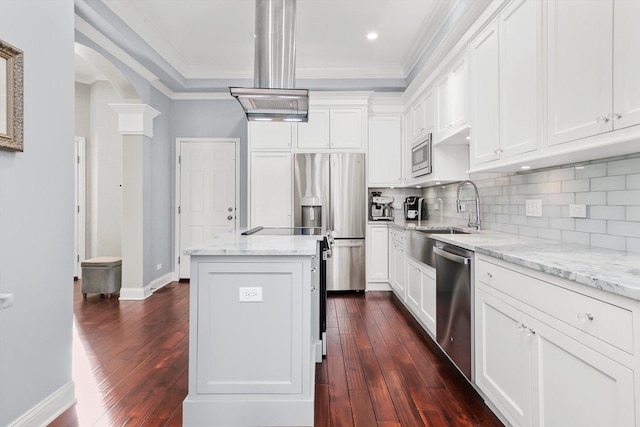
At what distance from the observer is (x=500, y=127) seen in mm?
2311

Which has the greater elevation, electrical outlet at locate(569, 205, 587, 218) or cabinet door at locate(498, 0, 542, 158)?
cabinet door at locate(498, 0, 542, 158)

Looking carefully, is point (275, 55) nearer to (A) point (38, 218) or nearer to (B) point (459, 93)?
(B) point (459, 93)

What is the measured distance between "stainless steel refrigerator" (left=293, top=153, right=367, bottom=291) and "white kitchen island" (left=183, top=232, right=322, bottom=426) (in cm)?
266

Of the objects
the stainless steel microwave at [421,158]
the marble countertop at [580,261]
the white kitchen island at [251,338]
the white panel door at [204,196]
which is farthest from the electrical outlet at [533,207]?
the white panel door at [204,196]

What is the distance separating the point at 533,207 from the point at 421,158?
65.8 inches

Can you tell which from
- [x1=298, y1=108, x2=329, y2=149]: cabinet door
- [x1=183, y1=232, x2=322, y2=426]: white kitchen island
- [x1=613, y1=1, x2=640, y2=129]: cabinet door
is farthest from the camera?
[x1=298, y1=108, x2=329, y2=149]: cabinet door

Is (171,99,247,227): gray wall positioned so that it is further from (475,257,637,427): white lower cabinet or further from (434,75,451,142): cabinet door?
(475,257,637,427): white lower cabinet

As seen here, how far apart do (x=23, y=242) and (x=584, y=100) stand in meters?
2.78

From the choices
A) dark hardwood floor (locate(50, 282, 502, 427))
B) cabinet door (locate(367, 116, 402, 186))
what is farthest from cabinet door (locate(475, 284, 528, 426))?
cabinet door (locate(367, 116, 402, 186))

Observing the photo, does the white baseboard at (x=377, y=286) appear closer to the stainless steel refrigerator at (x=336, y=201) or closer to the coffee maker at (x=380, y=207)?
the stainless steel refrigerator at (x=336, y=201)

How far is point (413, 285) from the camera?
344 cm

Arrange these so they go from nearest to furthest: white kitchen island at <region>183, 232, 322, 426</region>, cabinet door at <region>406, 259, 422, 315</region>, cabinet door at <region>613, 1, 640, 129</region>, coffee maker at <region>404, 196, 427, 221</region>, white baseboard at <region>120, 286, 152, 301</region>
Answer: cabinet door at <region>613, 1, 640, 129</region>
white kitchen island at <region>183, 232, 322, 426</region>
cabinet door at <region>406, 259, 422, 315</region>
white baseboard at <region>120, 286, 152, 301</region>
coffee maker at <region>404, 196, 427, 221</region>

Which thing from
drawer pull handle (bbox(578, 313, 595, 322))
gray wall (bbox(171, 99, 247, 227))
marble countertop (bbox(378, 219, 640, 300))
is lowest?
drawer pull handle (bbox(578, 313, 595, 322))

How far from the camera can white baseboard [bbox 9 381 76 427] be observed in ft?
5.63
